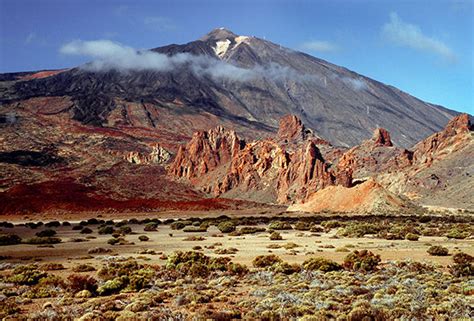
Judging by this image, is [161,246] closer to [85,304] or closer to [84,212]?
[85,304]

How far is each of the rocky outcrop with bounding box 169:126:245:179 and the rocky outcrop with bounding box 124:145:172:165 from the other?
20238 millimetres

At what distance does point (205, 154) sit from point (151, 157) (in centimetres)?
3323

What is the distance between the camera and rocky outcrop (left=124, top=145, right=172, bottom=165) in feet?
530

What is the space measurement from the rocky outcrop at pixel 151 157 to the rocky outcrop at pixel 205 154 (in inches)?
797

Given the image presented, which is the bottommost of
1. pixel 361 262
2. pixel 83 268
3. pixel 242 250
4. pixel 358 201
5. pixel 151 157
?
pixel 242 250

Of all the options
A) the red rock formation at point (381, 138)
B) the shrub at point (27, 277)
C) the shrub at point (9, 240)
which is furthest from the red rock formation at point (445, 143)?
the shrub at point (27, 277)

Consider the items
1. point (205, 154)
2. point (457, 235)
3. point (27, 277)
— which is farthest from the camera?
point (205, 154)

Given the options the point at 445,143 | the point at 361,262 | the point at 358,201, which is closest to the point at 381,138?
the point at 445,143

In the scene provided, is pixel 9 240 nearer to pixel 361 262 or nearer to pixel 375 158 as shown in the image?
pixel 361 262

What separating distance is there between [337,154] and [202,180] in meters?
38.4

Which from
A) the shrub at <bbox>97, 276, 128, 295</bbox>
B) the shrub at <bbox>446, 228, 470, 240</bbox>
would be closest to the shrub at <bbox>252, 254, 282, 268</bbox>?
the shrub at <bbox>97, 276, 128, 295</bbox>

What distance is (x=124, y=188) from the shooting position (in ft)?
372

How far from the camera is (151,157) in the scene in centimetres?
16512

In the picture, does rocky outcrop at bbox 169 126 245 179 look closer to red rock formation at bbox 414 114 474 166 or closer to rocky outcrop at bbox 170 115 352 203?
rocky outcrop at bbox 170 115 352 203
